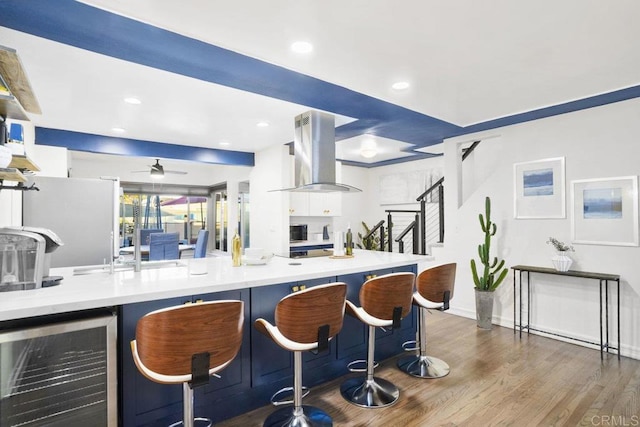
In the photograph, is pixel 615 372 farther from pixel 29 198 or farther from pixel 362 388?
pixel 29 198

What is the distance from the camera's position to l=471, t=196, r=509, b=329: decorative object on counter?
404 cm

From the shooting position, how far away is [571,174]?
3664 mm

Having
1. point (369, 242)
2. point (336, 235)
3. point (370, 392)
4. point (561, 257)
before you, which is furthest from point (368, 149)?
point (370, 392)

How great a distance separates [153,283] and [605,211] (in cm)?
423

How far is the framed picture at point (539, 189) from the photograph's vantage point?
375 centimetres

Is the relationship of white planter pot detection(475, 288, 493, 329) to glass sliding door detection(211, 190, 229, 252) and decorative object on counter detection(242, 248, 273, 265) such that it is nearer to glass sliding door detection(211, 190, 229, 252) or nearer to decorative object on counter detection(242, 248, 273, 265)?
decorative object on counter detection(242, 248, 273, 265)

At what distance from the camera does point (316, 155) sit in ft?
11.4

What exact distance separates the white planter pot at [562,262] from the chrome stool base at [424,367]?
5.54 feet

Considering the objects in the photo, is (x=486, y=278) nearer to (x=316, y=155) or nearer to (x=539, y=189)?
(x=539, y=189)

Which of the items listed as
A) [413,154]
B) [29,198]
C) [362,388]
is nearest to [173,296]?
[362,388]

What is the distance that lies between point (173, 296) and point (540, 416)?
101 inches

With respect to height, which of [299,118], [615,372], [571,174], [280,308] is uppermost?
[299,118]

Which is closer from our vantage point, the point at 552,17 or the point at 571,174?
→ the point at 552,17

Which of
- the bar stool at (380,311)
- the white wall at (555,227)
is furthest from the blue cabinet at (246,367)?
the white wall at (555,227)
